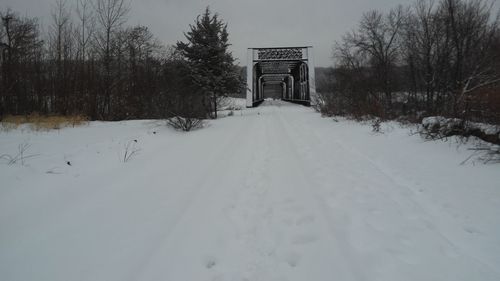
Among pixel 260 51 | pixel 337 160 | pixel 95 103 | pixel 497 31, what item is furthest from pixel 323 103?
pixel 260 51

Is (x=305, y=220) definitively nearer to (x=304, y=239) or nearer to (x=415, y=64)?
(x=304, y=239)

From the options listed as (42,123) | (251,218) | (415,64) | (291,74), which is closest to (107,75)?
(42,123)

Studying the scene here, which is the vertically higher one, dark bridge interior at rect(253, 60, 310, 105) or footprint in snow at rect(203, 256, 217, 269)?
dark bridge interior at rect(253, 60, 310, 105)

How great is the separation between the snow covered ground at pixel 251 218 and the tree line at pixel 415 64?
3838 mm

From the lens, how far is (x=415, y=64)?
23828 mm

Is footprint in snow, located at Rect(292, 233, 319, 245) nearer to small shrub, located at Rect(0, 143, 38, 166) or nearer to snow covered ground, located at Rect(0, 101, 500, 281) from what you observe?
snow covered ground, located at Rect(0, 101, 500, 281)

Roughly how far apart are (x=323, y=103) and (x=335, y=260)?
45.3ft

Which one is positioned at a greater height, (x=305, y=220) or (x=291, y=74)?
(x=291, y=74)

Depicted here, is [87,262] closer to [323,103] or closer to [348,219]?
[348,219]

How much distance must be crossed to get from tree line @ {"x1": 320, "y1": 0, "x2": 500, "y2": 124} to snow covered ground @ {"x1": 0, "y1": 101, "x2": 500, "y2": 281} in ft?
12.6

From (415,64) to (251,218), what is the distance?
26885mm

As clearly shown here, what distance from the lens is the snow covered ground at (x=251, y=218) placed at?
2.06 m

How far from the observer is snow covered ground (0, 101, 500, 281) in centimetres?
206

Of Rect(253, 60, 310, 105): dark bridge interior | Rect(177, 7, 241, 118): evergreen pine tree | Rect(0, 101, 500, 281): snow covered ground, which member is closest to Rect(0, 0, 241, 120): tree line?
Rect(177, 7, 241, 118): evergreen pine tree
